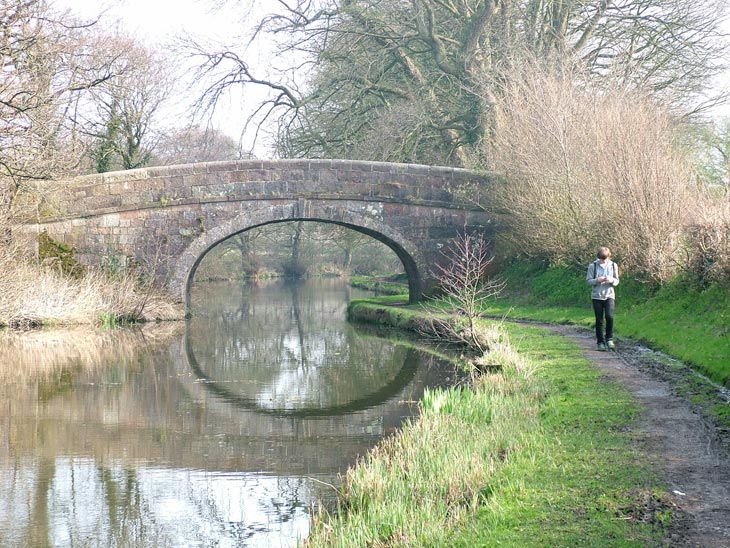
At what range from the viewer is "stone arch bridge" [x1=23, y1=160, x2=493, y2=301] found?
19.3 metres

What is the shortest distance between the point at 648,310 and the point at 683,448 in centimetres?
707

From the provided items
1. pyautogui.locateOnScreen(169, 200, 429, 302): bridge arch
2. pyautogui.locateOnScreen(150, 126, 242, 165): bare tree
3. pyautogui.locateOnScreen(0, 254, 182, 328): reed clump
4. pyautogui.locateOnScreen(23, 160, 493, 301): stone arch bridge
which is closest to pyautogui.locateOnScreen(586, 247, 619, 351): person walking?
pyautogui.locateOnScreen(23, 160, 493, 301): stone arch bridge

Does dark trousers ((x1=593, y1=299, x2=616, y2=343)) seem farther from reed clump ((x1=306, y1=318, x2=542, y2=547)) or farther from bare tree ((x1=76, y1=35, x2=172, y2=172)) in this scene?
bare tree ((x1=76, y1=35, x2=172, y2=172))

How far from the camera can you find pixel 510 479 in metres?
5.45

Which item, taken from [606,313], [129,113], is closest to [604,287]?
[606,313]

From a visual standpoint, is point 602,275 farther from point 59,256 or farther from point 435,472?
point 59,256

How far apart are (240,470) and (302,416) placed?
92.0 inches

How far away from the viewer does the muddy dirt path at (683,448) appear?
4.50 m

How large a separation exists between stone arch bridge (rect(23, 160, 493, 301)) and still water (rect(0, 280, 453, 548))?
2763mm

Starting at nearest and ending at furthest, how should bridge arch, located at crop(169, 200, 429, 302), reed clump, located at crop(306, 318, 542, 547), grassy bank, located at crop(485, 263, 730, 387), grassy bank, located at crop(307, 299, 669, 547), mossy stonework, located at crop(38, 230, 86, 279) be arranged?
grassy bank, located at crop(307, 299, 669, 547) < reed clump, located at crop(306, 318, 542, 547) < grassy bank, located at crop(485, 263, 730, 387) < mossy stonework, located at crop(38, 230, 86, 279) < bridge arch, located at crop(169, 200, 429, 302)

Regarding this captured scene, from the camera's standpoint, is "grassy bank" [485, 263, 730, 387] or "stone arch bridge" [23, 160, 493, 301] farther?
"stone arch bridge" [23, 160, 493, 301]

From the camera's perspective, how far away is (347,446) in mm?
8062

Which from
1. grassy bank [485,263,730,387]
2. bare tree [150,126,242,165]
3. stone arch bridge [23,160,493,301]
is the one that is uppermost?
bare tree [150,126,242,165]

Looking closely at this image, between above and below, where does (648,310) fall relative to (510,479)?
above
